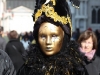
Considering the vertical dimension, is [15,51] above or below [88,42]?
below

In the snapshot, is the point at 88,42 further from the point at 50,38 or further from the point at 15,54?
the point at 15,54

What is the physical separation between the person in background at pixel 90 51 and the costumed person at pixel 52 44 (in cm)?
71

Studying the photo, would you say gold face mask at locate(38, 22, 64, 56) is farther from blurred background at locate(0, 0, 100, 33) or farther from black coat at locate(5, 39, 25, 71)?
blurred background at locate(0, 0, 100, 33)

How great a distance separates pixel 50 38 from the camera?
9.73 ft

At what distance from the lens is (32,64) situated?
3.05 m

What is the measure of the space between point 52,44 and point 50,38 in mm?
49

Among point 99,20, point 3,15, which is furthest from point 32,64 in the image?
point 99,20

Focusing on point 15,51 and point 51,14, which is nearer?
point 51,14

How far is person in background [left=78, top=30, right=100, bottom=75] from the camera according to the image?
12.4 ft

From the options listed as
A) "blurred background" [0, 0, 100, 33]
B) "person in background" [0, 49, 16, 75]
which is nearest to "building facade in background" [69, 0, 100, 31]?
"blurred background" [0, 0, 100, 33]

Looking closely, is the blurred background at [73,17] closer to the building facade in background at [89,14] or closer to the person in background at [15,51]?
the building facade in background at [89,14]

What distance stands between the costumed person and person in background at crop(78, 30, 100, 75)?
0.71 meters

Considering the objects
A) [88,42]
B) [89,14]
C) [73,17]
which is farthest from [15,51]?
[89,14]

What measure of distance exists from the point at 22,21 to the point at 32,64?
1287 inches
